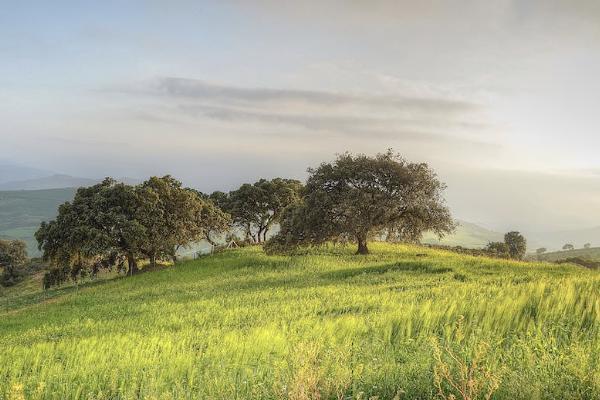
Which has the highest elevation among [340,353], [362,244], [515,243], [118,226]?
[340,353]

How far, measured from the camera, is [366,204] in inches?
1750

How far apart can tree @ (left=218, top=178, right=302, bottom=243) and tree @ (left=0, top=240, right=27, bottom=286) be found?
153 ft

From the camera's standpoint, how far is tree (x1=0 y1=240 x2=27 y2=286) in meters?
90.5

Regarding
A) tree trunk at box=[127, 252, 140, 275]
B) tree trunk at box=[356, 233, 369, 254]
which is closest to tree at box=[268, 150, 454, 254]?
tree trunk at box=[356, 233, 369, 254]

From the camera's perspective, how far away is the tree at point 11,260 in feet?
297

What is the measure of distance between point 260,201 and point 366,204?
38.0m

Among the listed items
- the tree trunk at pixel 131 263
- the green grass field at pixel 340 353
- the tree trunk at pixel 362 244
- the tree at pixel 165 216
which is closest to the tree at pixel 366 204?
the tree trunk at pixel 362 244

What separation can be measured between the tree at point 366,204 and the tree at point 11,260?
70193mm

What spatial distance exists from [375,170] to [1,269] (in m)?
94.7

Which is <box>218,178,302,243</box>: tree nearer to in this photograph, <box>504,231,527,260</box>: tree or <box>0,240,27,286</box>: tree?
<box>0,240,27,286</box>: tree

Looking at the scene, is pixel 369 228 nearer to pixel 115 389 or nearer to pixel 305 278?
pixel 305 278

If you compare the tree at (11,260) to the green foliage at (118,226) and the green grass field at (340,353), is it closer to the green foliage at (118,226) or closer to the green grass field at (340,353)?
the green foliage at (118,226)

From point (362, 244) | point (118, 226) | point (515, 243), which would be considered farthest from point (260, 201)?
point (515, 243)

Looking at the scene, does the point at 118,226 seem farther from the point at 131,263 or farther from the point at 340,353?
the point at 340,353
